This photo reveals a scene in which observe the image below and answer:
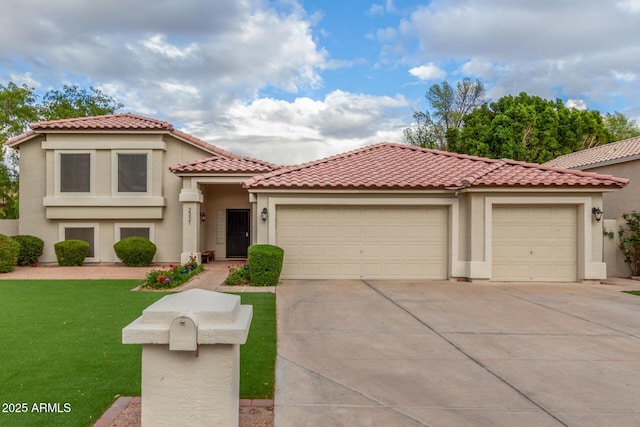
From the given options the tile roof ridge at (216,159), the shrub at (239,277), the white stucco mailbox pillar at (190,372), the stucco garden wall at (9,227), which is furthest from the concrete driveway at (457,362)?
the stucco garden wall at (9,227)

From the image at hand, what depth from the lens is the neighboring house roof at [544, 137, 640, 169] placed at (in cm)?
1526

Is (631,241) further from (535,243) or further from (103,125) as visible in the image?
(103,125)

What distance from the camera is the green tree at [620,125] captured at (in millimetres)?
37969

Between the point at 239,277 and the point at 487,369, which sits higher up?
the point at 239,277

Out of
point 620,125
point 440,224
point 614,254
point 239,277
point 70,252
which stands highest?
point 620,125

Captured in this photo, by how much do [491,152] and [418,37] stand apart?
53.1ft

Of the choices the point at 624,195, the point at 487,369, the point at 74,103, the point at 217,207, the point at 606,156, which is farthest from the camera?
the point at 74,103

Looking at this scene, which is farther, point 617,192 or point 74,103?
point 74,103

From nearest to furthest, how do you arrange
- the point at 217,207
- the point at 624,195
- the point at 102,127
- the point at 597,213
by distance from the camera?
the point at 597,213
the point at 624,195
the point at 102,127
the point at 217,207

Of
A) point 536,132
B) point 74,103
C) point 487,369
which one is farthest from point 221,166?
point 536,132

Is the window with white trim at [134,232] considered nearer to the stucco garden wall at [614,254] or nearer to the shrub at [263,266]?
the shrub at [263,266]

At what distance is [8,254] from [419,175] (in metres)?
14.2

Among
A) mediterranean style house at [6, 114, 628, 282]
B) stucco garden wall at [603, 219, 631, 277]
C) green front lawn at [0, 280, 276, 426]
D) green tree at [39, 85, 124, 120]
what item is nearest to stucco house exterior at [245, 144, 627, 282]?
mediterranean style house at [6, 114, 628, 282]

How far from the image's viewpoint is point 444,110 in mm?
36938
